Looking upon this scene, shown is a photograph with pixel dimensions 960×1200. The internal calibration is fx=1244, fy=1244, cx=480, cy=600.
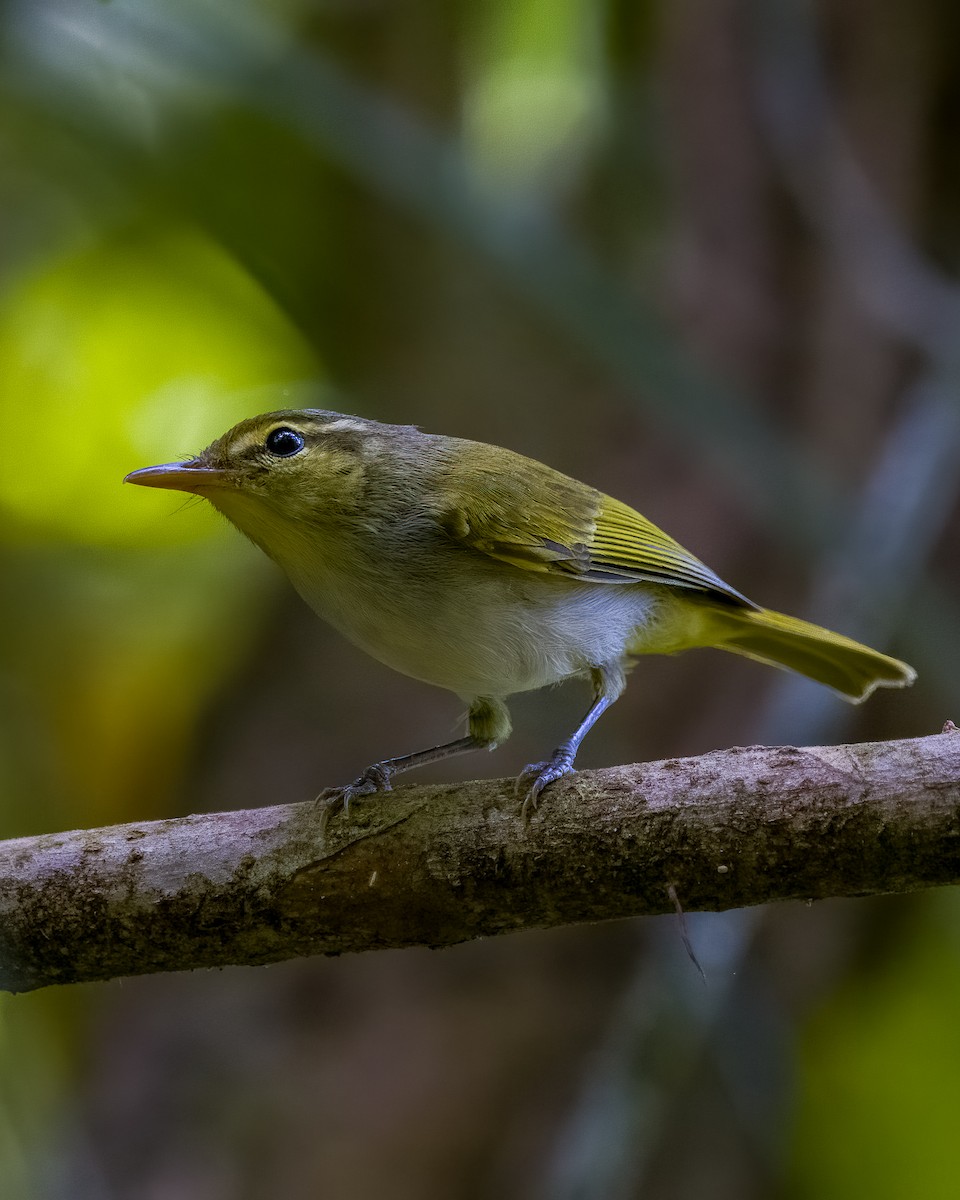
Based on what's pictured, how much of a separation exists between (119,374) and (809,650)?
365 cm

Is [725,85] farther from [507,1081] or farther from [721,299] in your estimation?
[507,1081]

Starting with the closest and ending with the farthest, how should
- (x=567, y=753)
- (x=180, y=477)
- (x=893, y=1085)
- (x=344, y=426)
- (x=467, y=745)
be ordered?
(x=567, y=753) → (x=180, y=477) → (x=344, y=426) → (x=467, y=745) → (x=893, y=1085)

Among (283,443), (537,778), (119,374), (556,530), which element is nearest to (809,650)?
(556,530)

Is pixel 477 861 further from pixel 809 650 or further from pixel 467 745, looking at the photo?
pixel 809 650

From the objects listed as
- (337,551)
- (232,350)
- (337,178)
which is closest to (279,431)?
(337,551)

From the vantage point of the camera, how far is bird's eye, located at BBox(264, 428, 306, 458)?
3350mm

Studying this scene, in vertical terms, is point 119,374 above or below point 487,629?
above

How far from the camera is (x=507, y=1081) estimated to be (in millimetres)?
5137

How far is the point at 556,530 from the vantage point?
11.3 ft

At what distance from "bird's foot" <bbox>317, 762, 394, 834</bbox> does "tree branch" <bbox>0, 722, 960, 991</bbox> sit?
0.04m

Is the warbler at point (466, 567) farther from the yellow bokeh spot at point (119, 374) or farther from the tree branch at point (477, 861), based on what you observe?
the yellow bokeh spot at point (119, 374)

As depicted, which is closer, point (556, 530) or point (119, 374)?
point (556, 530)

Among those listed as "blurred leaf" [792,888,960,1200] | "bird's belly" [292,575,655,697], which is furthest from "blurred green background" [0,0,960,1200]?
"bird's belly" [292,575,655,697]

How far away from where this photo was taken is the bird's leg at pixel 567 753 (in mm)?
2650
